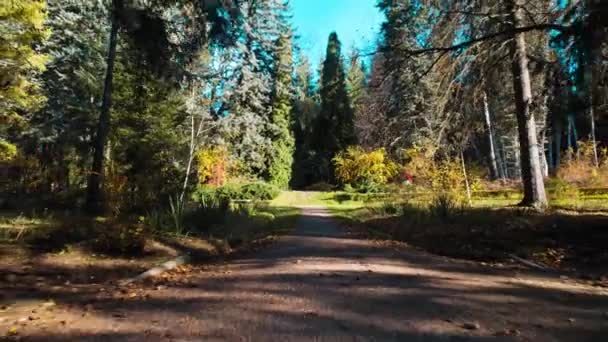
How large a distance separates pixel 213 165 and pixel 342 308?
105ft

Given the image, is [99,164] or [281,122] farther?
[281,122]

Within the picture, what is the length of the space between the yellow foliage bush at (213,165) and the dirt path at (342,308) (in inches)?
1089

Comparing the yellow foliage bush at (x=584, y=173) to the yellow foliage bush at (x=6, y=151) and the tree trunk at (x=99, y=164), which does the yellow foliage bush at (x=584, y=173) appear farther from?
the yellow foliage bush at (x=6, y=151)

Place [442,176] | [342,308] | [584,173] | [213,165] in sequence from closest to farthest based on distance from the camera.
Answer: [342,308], [442,176], [584,173], [213,165]

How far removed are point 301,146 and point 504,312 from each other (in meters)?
56.3

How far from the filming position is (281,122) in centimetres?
4919

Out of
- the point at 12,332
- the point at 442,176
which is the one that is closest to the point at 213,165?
the point at 442,176

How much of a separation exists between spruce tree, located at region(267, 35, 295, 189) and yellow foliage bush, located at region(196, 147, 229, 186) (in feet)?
34.0

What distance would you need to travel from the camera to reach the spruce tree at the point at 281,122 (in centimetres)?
4666

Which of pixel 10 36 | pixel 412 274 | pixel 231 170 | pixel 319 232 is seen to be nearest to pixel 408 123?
pixel 231 170

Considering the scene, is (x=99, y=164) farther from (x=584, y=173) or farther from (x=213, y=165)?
(x=584, y=173)

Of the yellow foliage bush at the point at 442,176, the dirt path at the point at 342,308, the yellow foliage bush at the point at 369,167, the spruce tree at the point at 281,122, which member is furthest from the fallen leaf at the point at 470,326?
the spruce tree at the point at 281,122

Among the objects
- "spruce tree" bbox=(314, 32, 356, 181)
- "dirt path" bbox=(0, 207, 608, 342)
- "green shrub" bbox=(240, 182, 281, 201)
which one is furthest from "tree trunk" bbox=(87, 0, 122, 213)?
"spruce tree" bbox=(314, 32, 356, 181)

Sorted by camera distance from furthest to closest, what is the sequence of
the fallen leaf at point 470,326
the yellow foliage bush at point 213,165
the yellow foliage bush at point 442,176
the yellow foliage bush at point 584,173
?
the yellow foliage bush at point 213,165
the yellow foliage bush at point 584,173
the yellow foliage bush at point 442,176
the fallen leaf at point 470,326
